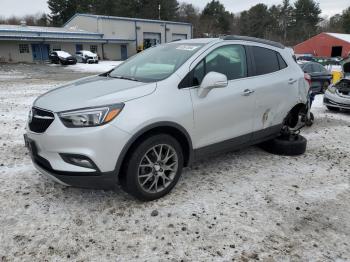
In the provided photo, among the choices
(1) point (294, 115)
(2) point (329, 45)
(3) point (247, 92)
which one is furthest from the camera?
(2) point (329, 45)

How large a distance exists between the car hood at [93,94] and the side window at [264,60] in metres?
1.92

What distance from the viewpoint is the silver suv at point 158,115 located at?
3.21 metres

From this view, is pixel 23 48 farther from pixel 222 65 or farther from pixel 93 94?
pixel 93 94

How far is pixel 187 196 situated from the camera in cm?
390

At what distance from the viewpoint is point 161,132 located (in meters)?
3.62

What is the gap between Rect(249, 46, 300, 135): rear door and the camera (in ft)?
15.4

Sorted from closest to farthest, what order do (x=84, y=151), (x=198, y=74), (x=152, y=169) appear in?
(x=84, y=151), (x=152, y=169), (x=198, y=74)

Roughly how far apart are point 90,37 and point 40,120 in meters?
45.3

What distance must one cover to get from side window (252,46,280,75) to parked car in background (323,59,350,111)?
5304 millimetres

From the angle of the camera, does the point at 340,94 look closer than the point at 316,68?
Yes

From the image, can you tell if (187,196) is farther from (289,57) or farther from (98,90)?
(289,57)

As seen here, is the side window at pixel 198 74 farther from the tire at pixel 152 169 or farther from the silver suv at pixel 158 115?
the tire at pixel 152 169

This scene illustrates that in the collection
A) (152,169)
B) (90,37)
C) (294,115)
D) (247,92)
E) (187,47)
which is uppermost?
(90,37)

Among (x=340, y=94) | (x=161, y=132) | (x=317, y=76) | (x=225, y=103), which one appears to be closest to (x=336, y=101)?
(x=340, y=94)
